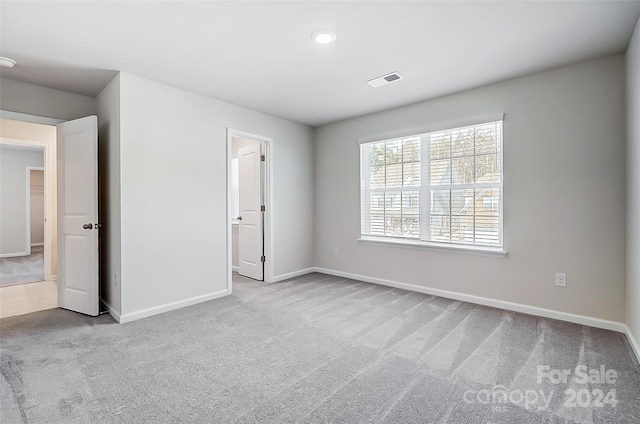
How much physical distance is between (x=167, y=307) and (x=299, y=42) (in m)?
3.05

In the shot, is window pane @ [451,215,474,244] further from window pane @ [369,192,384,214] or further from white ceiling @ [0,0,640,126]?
white ceiling @ [0,0,640,126]

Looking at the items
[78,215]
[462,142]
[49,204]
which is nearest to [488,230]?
[462,142]

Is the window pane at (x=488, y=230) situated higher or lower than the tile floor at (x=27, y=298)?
higher

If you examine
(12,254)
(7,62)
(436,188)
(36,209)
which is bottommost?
(12,254)

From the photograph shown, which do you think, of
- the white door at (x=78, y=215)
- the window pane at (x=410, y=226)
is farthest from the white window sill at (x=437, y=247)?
the white door at (x=78, y=215)

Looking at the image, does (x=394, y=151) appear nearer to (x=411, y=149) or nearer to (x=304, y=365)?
(x=411, y=149)

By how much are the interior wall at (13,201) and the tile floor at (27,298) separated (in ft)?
12.4

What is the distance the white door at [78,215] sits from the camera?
3299 mm

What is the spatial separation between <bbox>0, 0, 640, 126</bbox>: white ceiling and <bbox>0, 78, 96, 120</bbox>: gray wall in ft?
0.39

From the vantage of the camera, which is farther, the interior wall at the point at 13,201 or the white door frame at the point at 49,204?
the interior wall at the point at 13,201

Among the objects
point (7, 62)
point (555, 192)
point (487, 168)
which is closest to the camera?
point (7, 62)

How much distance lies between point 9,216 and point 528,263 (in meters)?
10.4

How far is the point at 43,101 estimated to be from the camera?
11.3 ft

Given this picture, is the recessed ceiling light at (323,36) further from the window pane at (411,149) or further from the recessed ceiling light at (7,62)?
the recessed ceiling light at (7,62)
